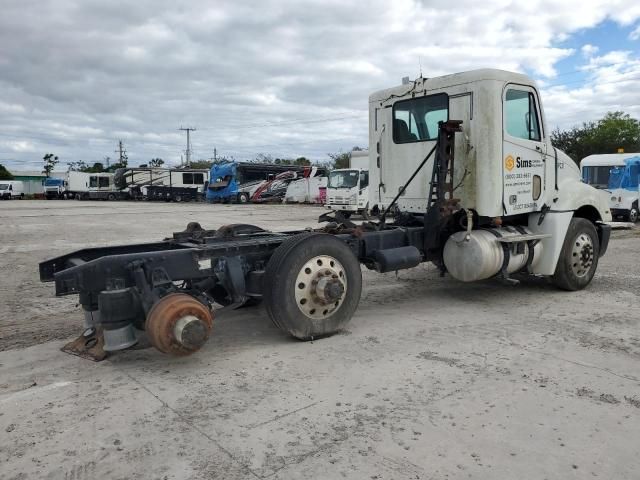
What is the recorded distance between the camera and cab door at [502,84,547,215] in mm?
6859

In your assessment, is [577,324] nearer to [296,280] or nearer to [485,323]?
[485,323]

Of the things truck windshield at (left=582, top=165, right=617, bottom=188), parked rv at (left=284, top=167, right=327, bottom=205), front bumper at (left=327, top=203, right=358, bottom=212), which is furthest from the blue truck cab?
truck windshield at (left=582, top=165, right=617, bottom=188)

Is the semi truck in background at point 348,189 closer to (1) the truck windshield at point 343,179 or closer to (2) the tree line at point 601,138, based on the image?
(1) the truck windshield at point 343,179

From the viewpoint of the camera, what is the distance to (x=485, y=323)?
6297 mm

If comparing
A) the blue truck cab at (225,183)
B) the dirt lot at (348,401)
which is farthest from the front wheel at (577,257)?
the blue truck cab at (225,183)

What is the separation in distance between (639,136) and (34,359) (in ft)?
175

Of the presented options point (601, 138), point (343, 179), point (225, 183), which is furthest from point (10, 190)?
point (601, 138)

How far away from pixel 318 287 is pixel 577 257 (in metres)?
4.35

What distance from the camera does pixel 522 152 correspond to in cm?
706

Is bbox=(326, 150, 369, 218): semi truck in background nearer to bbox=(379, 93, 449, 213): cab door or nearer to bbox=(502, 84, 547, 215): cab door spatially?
bbox=(379, 93, 449, 213): cab door

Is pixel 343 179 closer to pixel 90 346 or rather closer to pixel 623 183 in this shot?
pixel 623 183

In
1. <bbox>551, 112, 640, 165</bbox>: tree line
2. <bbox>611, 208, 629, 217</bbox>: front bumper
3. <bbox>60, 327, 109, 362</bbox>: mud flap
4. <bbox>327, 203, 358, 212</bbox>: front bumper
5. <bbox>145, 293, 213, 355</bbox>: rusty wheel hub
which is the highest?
<bbox>551, 112, 640, 165</bbox>: tree line

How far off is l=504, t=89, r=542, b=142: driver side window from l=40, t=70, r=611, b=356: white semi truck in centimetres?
2

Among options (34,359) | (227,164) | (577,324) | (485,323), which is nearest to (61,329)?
(34,359)
